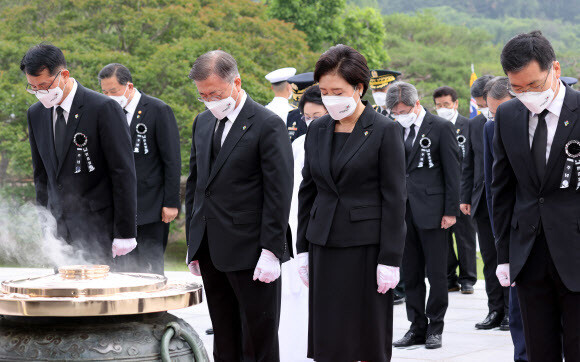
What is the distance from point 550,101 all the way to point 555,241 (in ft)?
2.00

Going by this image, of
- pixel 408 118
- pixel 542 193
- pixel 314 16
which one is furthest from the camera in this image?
pixel 314 16

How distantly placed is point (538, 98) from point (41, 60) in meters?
2.64

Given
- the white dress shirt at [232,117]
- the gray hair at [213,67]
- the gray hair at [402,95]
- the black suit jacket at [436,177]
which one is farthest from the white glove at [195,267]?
the gray hair at [402,95]

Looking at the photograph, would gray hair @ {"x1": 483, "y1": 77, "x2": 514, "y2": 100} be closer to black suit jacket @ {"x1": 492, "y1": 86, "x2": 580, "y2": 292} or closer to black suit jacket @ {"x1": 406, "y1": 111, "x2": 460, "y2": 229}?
black suit jacket @ {"x1": 406, "y1": 111, "x2": 460, "y2": 229}

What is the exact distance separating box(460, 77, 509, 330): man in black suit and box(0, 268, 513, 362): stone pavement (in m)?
0.19

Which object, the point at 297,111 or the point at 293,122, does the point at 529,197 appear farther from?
the point at 297,111

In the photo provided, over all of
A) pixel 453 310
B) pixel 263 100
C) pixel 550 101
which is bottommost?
pixel 453 310

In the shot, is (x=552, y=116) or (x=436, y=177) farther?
(x=436, y=177)

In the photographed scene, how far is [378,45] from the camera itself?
24.0 m

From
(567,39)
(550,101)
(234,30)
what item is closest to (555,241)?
(550,101)

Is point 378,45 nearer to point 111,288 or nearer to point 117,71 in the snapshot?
point 117,71

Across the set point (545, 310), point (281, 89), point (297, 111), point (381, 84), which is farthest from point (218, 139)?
point (381, 84)

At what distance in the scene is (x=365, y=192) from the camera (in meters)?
3.88

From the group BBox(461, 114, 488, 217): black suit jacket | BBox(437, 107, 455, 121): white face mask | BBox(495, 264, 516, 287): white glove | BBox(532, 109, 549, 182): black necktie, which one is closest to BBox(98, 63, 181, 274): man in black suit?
BBox(461, 114, 488, 217): black suit jacket
